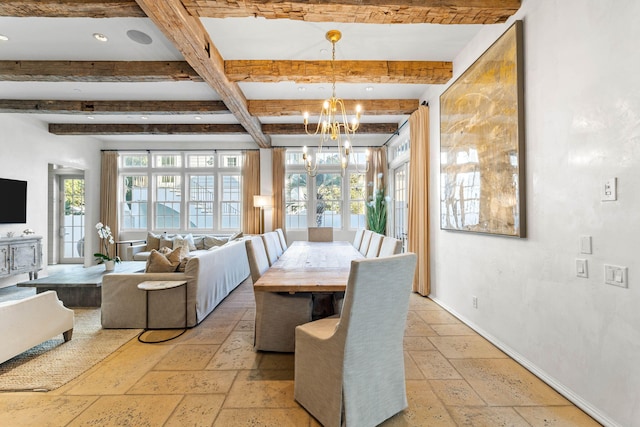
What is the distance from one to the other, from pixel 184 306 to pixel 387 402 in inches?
87.3

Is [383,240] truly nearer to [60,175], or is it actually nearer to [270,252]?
[270,252]

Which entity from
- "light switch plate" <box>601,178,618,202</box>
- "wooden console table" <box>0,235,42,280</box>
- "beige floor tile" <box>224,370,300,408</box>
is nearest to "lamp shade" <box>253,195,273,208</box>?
"wooden console table" <box>0,235,42,280</box>

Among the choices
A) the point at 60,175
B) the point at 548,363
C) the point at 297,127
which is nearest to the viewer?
the point at 548,363

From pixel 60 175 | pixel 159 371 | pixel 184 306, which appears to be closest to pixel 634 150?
pixel 159 371

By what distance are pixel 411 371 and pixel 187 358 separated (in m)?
1.79

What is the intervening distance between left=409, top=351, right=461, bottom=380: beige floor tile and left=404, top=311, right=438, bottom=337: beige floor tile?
379mm

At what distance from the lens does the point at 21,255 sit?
4.66 meters

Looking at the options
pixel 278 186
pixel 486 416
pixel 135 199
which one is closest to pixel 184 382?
pixel 486 416

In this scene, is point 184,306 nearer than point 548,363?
No

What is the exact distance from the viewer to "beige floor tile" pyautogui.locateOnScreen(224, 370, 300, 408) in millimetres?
1785

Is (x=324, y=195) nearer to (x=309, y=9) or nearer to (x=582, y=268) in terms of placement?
(x=309, y=9)

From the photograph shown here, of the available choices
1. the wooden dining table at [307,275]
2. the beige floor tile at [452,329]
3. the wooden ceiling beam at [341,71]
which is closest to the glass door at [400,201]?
the wooden ceiling beam at [341,71]

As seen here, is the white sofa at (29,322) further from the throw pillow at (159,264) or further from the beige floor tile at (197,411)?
the beige floor tile at (197,411)

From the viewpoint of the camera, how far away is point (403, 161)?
5.44 m
